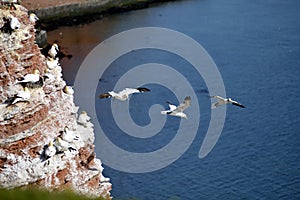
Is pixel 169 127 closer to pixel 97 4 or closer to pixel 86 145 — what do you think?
pixel 86 145

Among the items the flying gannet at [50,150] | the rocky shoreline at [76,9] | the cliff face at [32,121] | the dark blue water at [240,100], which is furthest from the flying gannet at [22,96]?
the rocky shoreline at [76,9]

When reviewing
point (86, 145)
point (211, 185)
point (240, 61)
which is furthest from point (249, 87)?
point (86, 145)

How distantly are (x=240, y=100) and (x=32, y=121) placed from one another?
16213 millimetres

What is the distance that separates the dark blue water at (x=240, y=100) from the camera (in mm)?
18069

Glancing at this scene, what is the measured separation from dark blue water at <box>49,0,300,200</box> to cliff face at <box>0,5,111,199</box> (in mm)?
972

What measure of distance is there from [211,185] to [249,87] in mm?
7847

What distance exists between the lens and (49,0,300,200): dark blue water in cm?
1807

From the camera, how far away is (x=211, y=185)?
709 inches

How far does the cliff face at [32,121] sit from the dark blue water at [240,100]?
972 mm

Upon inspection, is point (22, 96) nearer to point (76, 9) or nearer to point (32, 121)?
point (32, 121)

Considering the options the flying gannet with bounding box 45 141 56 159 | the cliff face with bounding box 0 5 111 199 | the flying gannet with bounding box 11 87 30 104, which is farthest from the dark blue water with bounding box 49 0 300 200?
the flying gannet with bounding box 11 87 30 104

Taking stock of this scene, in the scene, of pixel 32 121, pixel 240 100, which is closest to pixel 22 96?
pixel 32 121

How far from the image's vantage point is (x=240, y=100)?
2370 cm

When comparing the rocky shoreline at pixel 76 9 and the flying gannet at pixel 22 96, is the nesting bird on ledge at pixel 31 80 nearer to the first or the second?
the flying gannet at pixel 22 96
